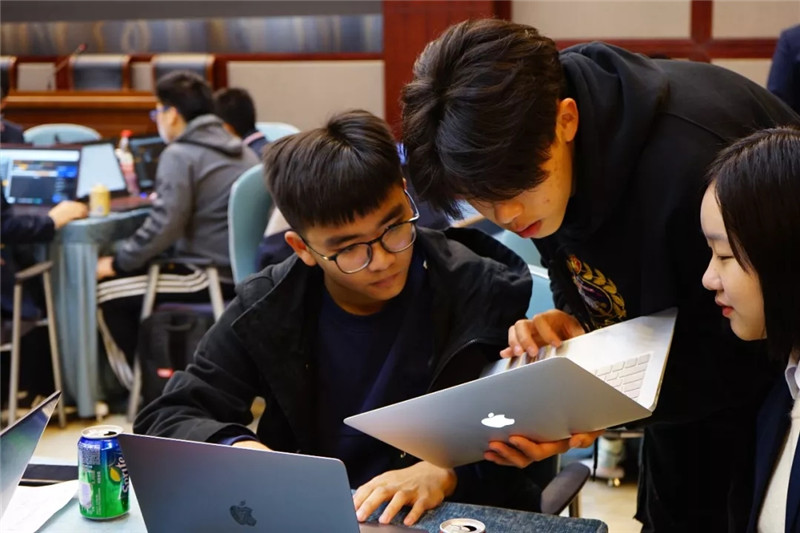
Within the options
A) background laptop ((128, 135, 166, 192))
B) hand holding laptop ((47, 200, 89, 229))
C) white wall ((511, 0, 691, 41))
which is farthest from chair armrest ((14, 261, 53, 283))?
white wall ((511, 0, 691, 41))

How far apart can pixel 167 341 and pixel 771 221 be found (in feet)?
9.63

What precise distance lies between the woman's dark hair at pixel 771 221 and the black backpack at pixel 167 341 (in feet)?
9.23

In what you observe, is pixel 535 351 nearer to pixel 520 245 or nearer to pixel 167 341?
pixel 520 245

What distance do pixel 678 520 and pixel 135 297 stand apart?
110 inches

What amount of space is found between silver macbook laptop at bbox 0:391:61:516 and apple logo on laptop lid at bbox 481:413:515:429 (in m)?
0.53

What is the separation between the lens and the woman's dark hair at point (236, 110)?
483 centimetres

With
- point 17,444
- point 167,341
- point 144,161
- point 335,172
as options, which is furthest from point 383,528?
point 144,161

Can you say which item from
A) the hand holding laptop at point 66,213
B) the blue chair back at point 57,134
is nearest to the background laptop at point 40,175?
the hand holding laptop at point 66,213

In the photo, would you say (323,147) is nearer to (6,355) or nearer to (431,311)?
(431,311)

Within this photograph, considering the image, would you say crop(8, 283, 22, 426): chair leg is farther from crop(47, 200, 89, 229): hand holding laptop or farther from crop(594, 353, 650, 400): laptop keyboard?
crop(594, 353, 650, 400): laptop keyboard

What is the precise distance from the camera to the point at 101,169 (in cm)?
473

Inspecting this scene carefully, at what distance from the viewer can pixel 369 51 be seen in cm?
737

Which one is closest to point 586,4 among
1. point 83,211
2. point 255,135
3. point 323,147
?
point 255,135

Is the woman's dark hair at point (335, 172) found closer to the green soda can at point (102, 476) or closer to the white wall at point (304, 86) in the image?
the green soda can at point (102, 476)
